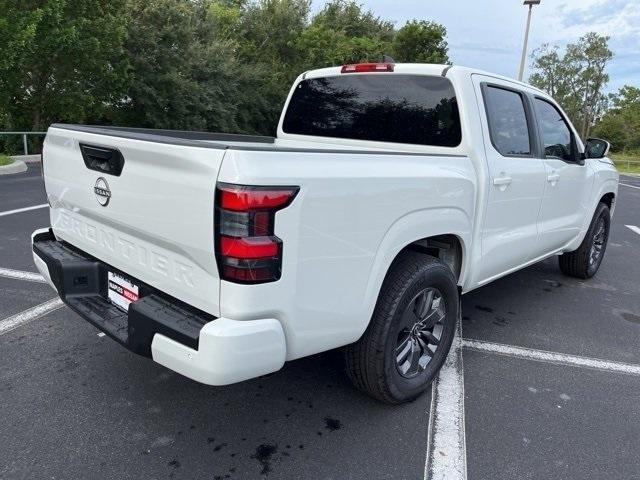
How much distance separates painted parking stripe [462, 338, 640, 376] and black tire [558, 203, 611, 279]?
1947mm

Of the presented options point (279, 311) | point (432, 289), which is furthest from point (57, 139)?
point (432, 289)

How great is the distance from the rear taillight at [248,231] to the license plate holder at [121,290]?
72 cm

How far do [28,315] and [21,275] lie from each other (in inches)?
37.5

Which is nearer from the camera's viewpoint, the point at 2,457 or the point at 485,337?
the point at 2,457

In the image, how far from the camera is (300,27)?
97.2 ft

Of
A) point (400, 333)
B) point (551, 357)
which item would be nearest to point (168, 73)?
point (551, 357)

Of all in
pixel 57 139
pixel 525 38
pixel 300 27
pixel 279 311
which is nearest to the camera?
pixel 279 311

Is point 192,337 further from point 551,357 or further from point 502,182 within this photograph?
point 551,357

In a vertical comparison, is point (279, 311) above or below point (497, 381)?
above

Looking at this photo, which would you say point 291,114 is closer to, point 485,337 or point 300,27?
point 485,337

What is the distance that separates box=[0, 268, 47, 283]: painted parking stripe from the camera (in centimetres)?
445

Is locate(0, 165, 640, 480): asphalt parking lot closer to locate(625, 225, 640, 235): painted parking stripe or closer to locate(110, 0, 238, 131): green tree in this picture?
locate(625, 225, 640, 235): painted parking stripe

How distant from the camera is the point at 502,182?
3.29 m

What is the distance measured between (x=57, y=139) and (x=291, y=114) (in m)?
1.89
